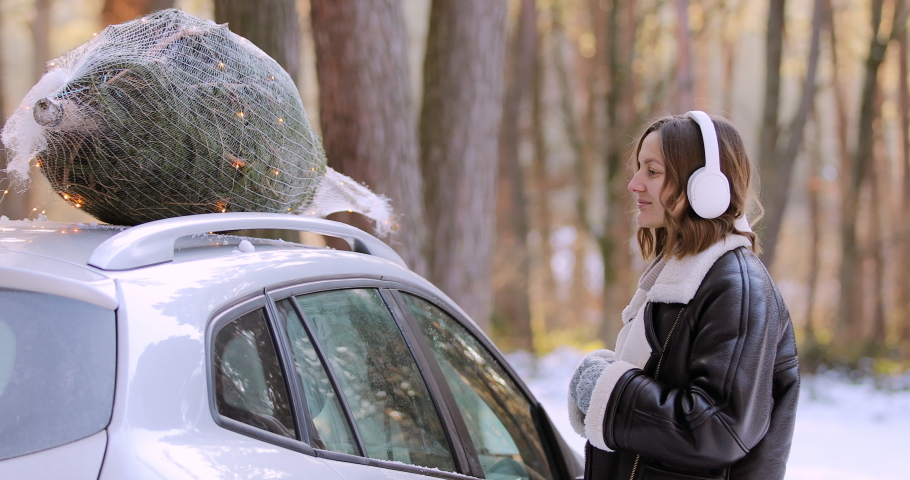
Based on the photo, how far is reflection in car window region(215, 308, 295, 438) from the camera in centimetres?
165

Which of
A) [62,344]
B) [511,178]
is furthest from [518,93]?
[62,344]

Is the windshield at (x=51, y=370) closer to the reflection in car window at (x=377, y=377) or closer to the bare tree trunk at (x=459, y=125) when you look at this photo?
the reflection in car window at (x=377, y=377)

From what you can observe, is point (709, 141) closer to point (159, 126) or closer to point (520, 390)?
point (520, 390)

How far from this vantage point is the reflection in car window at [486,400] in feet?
8.39

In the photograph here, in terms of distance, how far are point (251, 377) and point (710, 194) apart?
1.31 m

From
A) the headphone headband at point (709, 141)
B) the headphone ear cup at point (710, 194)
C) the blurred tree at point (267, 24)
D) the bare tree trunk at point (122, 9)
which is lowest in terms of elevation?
the headphone ear cup at point (710, 194)

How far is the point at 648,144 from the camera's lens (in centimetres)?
248

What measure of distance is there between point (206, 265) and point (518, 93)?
14.6m

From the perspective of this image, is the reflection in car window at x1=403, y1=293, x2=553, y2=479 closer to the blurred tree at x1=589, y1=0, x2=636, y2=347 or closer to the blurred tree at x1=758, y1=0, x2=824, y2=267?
the blurred tree at x1=758, y1=0, x2=824, y2=267

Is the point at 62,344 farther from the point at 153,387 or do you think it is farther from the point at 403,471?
the point at 403,471

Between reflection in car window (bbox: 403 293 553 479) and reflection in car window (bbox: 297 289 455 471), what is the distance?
0.61 ft

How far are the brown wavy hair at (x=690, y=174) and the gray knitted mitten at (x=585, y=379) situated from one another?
1.25 ft

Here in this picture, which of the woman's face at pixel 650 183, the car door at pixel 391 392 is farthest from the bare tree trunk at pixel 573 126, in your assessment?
the woman's face at pixel 650 183

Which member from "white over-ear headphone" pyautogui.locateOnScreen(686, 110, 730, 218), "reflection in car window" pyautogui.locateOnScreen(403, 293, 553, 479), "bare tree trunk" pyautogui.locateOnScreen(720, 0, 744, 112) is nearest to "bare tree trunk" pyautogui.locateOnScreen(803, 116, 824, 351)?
"bare tree trunk" pyautogui.locateOnScreen(720, 0, 744, 112)
